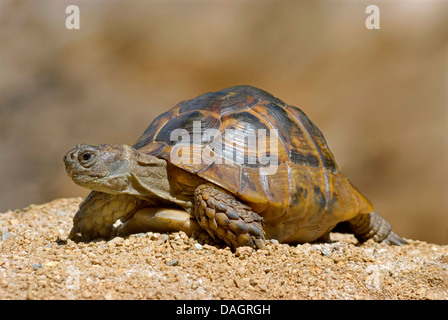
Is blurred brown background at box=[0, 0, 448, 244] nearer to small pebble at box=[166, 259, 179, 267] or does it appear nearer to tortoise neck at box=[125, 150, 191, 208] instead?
tortoise neck at box=[125, 150, 191, 208]

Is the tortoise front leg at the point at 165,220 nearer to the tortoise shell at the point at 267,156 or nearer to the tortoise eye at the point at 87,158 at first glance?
the tortoise shell at the point at 267,156

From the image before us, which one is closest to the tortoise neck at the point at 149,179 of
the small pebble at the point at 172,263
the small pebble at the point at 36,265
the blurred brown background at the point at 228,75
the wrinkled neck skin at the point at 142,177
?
the wrinkled neck skin at the point at 142,177

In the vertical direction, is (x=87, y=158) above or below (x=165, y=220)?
above

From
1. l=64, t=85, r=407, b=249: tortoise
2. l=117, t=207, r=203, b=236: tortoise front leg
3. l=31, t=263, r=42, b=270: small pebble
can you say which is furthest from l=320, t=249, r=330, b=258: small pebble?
l=31, t=263, r=42, b=270: small pebble

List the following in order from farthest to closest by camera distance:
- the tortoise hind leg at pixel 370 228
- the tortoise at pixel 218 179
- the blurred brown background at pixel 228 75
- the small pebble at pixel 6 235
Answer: the blurred brown background at pixel 228 75, the tortoise hind leg at pixel 370 228, the small pebble at pixel 6 235, the tortoise at pixel 218 179

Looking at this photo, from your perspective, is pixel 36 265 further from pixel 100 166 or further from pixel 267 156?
pixel 267 156

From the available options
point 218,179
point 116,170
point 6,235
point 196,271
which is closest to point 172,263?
point 196,271
